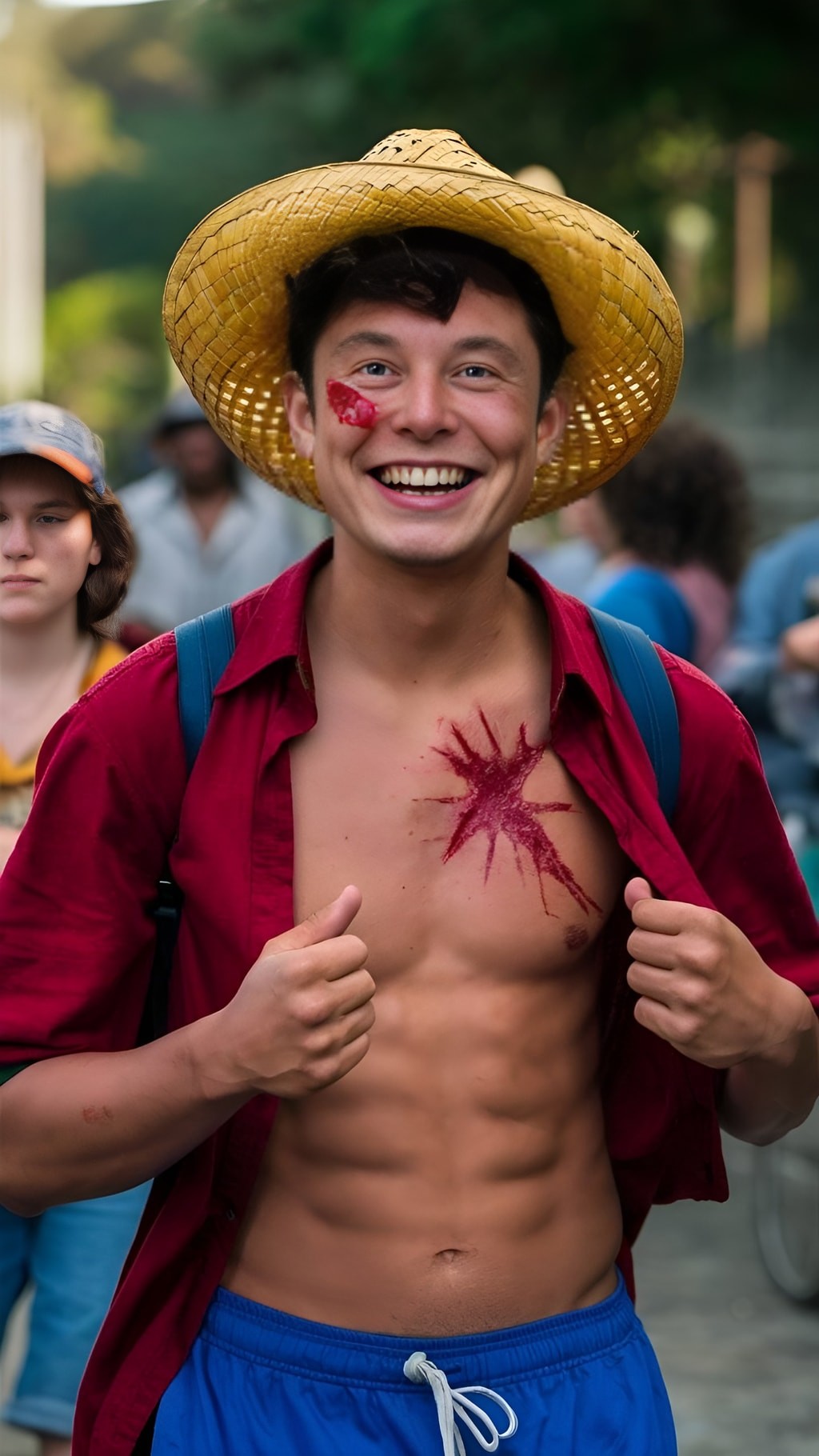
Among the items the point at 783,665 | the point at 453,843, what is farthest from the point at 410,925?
the point at 783,665

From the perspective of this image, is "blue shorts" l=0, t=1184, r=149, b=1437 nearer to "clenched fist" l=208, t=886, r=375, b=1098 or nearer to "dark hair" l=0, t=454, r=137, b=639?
"dark hair" l=0, t=454, r=137, b=639

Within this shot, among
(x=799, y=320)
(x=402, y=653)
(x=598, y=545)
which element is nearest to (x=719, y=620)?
(x=598, y=545)

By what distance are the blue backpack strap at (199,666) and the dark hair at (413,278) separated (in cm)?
38

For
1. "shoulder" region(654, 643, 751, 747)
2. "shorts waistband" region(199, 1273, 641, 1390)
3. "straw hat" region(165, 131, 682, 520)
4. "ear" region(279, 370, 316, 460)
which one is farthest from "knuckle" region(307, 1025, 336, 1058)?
"straw hat" region(165, 131, 682, 520)

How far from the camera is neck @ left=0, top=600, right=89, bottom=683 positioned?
3762mm

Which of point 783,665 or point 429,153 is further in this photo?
point 783,665

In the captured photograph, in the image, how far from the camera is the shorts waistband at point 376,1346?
2.60 metres

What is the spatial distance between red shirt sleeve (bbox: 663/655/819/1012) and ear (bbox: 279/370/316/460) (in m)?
0.61

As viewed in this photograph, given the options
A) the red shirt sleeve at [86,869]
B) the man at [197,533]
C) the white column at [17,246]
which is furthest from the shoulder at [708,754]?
the white column at [17,246]

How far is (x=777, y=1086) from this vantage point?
2.76 metres

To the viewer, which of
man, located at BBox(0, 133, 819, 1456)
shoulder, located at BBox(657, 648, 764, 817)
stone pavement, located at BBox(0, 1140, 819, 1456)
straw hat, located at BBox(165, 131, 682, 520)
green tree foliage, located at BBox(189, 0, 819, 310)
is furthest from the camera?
green tree foliage, located at BBox(189, 0, 819, 310)

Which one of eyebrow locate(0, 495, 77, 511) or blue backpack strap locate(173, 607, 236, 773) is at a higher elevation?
eyebrow locate(0, 495, 77, 511)

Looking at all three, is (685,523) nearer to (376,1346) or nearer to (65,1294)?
(65,1294)

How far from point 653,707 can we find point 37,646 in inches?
55.7
